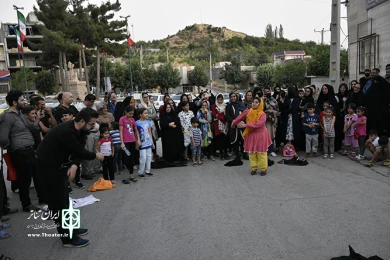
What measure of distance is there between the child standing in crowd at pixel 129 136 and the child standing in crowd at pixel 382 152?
17.0 feet

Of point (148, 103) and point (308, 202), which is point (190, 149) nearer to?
point (148, 103)

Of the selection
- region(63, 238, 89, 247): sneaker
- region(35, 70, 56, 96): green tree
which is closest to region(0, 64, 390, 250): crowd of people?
region(63, 238, 89, 247): sneaker

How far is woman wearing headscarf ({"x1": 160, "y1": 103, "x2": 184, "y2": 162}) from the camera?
8453 millimetres

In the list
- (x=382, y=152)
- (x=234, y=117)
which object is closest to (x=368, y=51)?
(x=382, y=152)

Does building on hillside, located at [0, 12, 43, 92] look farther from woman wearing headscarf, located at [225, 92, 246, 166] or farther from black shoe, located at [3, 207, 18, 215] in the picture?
black shoe, located at [3, 207, 18, 215]

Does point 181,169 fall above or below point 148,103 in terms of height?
below

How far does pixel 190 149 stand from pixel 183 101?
52.7 inches

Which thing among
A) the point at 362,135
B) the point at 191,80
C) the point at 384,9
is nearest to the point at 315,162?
the point at 362,135

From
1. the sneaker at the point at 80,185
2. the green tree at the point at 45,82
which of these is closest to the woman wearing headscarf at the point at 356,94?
the sneaker at the point at 80,185

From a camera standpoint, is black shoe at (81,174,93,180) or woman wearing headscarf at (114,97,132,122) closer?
black shoe at (81,174,93,180)

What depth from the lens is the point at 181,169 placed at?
8.04 meters

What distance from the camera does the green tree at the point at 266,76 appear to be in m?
57.5

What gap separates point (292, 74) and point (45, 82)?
3898 centimetres

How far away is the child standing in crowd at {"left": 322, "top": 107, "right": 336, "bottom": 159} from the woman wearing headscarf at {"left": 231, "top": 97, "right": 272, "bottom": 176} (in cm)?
215
